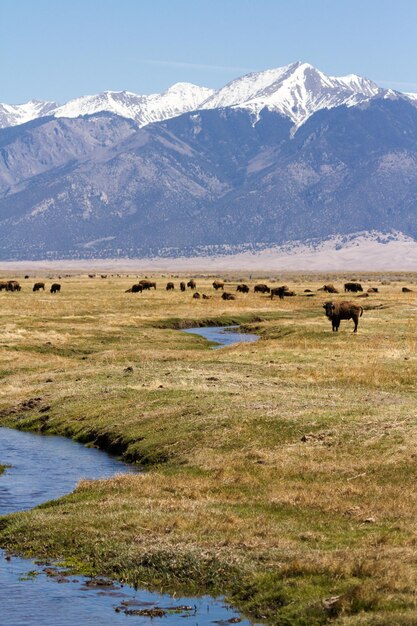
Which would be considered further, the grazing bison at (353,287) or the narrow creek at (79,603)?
the grazing bison at (353,287)

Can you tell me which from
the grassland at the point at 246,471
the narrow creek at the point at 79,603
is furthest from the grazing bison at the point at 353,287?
the narrow creek at the point at 79,603

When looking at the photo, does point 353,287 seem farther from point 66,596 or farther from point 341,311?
point 66,596

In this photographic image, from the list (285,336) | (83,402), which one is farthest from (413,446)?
Answer: (285,336)

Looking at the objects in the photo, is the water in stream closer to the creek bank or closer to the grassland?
the grassland

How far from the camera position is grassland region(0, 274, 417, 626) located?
66.2ft

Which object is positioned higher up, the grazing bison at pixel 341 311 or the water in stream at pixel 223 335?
the grazing bison at pixel 341 311

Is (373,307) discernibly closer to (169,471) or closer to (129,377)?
(129,377)

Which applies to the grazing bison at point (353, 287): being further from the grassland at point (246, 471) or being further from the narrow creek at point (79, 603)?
the narrow creek at point (79, 603)

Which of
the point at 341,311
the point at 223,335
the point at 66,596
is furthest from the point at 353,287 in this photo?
the point at 66,596

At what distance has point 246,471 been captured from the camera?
29.5 metres

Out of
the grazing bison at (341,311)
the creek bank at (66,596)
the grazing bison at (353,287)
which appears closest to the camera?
the creek bank at (66,596)

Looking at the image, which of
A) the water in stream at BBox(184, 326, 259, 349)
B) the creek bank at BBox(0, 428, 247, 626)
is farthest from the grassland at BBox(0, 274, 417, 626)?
the water in stream at BBox(184, 326, 259, 349)

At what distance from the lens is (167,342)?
2771 inches

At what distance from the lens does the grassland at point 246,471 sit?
20.2 metres
